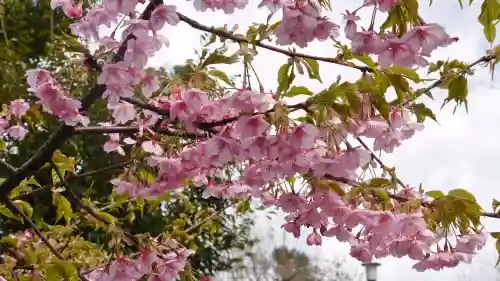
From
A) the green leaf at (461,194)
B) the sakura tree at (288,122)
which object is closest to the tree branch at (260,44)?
the sakura tree at (288,122)

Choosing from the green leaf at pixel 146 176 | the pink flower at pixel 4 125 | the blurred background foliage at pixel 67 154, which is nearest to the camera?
the green leaf at pixel 146 176

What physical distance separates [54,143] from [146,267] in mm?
410

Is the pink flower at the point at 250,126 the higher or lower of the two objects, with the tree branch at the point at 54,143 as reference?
lower

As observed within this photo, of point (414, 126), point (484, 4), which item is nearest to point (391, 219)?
point (414, 126)

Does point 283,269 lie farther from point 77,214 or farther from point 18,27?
point 77,214

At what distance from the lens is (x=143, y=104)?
1.47 meters

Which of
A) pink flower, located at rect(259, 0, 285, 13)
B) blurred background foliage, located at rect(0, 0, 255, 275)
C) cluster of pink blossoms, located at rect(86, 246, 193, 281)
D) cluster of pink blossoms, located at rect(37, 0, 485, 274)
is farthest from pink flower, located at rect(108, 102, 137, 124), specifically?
blurred background foliage, located at rect(0, 0, 255, 275)

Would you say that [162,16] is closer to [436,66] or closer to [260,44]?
Result: [260,44]

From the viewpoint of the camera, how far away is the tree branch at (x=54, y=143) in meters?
1.44

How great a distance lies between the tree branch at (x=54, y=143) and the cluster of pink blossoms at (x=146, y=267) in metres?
0.34

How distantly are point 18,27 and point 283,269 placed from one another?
1048 centimetres

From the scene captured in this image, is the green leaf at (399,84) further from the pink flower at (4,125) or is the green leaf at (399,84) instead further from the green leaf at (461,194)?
the pink flower at (4,125)

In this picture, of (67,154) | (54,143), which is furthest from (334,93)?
(67,154)

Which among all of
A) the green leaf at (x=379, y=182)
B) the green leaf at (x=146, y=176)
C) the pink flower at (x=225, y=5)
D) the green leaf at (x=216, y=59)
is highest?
the pink flower at (x=225, y=5)
